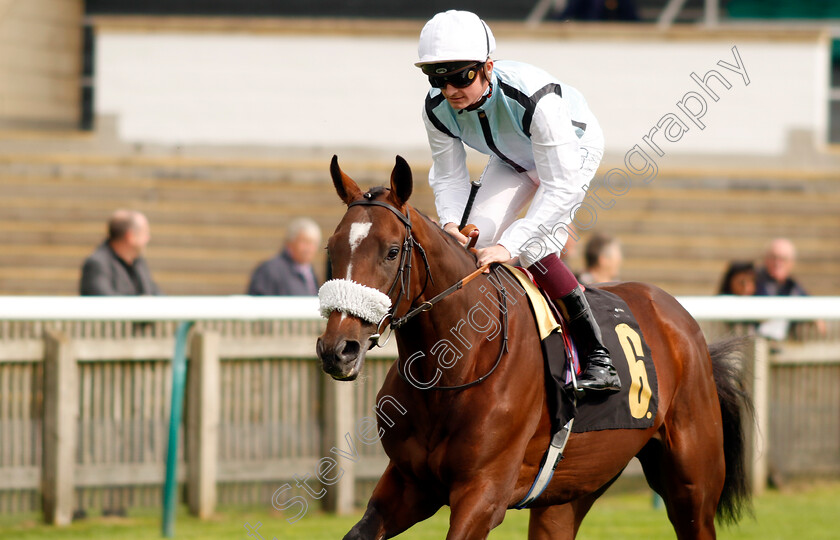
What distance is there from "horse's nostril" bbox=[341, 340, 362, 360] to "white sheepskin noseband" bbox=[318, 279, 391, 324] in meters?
0.08

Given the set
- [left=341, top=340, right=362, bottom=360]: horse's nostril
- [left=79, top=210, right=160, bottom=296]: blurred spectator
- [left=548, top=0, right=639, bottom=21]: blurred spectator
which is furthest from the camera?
[left=548, top=0, right=639, bottom=21]: blurred spectator

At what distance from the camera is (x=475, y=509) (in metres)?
3.49

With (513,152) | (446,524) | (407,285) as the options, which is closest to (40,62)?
(446,524)

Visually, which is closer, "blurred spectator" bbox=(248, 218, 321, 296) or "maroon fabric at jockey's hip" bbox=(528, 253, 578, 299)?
"maroon fabric at jockey's hip" bbox=(528, 253, 578, 299)

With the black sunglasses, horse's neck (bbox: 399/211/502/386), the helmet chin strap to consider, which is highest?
the black sunglasses

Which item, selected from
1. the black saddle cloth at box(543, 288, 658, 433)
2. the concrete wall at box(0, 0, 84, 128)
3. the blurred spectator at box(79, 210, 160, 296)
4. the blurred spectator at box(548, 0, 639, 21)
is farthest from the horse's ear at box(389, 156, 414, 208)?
the concrete wall at box(0, 0, 84, 128)

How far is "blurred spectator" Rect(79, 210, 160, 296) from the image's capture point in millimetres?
6395

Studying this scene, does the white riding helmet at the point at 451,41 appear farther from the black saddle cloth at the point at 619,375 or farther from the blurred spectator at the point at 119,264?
the blurred spectator at the point at 119,264

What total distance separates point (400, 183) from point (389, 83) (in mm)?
9389

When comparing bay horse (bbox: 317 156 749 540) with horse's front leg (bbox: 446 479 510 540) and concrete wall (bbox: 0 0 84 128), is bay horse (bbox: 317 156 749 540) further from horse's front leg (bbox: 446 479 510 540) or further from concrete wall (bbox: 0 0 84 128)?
concrete wall (bbox: 0 0 84 128)

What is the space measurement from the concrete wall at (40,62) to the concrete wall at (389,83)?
1677 millimetres

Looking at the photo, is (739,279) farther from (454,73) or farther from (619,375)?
(454,73)

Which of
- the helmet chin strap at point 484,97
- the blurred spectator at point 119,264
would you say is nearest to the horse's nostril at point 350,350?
the helmet chin strap at point 484,97

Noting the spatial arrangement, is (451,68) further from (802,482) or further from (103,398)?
(802,482)
